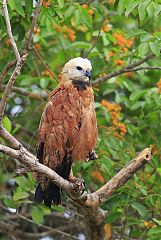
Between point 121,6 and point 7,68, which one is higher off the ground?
point 121,6

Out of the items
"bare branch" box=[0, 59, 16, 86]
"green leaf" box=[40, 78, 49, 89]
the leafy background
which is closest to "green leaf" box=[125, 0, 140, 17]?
the leafy background

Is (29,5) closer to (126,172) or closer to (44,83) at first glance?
(44,83)

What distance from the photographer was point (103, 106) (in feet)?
16.9

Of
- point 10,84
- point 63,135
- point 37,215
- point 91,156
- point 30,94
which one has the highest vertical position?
point 30,94

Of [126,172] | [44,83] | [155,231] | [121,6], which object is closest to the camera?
[126,172]

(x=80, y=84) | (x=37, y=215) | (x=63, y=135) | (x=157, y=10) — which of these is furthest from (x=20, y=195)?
(x=157, y=10)

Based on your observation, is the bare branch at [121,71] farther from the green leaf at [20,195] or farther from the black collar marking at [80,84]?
the green leaf at [20,195]

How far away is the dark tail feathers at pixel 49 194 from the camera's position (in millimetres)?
4168

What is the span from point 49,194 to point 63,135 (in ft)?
1.25

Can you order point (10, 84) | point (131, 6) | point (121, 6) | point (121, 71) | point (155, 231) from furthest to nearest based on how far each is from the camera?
point (121, 71) < point (121, 6) < point (155, 231) < point (131, 6) < point (10, 84)

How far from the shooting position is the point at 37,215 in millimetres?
4719

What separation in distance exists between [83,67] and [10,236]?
185 cm

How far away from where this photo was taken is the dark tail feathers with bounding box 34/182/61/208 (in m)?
4.17

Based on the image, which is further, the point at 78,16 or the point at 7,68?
the point at 7,68
